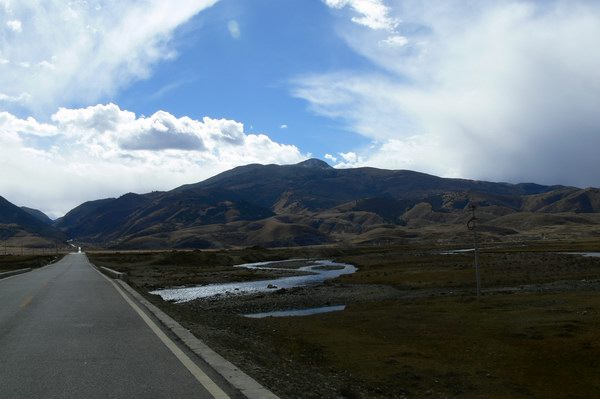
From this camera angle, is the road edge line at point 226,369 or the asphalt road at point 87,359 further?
the asphalt road at point 87,359

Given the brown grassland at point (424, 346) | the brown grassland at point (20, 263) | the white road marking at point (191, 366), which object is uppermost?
the white road marking at point (191, 366)

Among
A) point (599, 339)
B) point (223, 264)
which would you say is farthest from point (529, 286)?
point (223, 264)

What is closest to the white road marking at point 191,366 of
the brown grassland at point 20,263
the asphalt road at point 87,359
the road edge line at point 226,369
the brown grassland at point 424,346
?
the asphalt road at point 87,359

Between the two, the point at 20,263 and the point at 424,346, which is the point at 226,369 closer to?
the point at 424,346

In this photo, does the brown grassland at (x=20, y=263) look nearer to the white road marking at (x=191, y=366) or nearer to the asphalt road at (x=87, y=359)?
the asphalt road at (x=87, y=359)

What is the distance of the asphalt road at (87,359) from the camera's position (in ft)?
27.2

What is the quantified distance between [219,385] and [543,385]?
1099 cm

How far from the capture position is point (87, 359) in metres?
10.5

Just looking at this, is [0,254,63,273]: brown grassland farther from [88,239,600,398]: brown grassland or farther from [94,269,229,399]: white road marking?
[94,269,229,399]: white road marking

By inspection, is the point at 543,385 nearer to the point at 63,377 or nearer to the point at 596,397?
the point at 596,397

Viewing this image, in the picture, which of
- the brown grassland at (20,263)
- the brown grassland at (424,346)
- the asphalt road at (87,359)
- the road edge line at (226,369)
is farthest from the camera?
the brown grassland at (20,263)

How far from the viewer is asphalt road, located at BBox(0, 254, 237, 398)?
828cm

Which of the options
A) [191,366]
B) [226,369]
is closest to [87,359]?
[191,366]

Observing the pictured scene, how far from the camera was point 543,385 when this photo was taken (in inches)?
581
